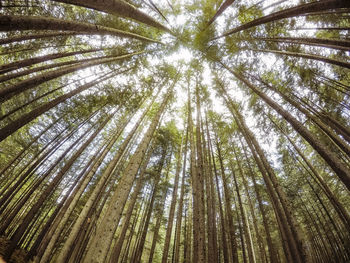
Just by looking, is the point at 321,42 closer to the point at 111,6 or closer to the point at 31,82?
the point at 111,6

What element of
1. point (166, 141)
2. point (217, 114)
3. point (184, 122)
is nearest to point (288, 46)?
point (217, 114)

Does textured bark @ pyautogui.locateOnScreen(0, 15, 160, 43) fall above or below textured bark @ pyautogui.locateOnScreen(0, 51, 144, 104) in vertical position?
below

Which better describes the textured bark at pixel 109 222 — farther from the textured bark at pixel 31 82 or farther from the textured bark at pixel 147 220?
the textured bark at pixel 147 220

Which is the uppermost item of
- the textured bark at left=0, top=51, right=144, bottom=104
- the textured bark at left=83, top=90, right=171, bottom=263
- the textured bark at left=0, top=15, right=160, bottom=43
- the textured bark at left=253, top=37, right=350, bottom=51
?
the textured bark at left=253, top=37, right=350, bottom=51

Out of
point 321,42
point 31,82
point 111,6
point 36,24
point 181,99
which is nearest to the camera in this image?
point 36,24

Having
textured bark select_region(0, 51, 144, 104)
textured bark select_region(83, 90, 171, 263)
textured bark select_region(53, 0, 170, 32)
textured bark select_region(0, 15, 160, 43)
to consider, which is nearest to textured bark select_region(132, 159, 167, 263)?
textured bark select_region(83, 90, 171, 263)

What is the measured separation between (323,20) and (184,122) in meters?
7.35

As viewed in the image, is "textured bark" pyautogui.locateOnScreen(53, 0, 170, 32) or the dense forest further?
the dense forest

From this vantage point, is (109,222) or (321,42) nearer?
(109,222)

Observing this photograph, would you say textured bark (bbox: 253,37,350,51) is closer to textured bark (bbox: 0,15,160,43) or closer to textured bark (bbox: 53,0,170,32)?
textured bark (bbox: 53,0,170,32)

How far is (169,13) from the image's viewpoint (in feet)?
23.1

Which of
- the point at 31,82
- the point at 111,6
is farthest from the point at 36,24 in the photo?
the point at 31,82

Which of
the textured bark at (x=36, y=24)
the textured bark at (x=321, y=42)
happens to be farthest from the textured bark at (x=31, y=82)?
the textured bark at (x=321, y=42)

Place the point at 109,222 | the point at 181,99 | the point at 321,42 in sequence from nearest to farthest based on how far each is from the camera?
the point at 109,222 < the point at 321,42 < the point at 181,99
